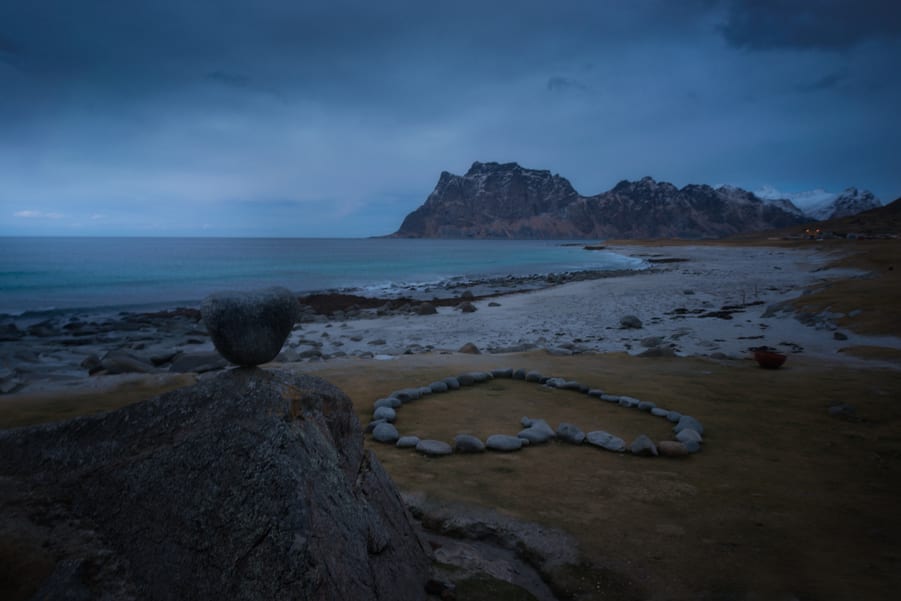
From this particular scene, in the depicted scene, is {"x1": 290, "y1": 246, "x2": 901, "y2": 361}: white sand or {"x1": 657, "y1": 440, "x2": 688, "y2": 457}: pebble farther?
{"x1": 290, "y1": 246, "x2": 901, "y2": 361}: white sand

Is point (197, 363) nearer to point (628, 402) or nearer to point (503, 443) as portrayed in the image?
point (503, 443)

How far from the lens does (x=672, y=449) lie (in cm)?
686

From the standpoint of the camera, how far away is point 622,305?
25.1 metres

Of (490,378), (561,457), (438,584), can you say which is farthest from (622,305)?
(438,584)

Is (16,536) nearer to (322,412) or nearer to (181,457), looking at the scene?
(181,457)

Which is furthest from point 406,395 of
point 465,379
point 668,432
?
point 668,432

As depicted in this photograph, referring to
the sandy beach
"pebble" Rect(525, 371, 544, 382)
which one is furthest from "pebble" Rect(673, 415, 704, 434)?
"pebble" Rect(525, 371, 544, 382)

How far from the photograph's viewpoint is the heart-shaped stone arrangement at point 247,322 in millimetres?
3971

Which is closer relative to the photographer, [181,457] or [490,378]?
[181,457]

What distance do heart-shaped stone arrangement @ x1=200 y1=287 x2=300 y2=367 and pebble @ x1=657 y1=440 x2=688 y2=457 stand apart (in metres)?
5.47

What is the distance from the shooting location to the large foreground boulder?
2.62 meters

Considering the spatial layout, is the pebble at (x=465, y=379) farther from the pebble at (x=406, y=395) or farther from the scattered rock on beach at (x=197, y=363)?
the scattered rock on beach at (x=197, y=363)

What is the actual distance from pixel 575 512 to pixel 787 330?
1538 centimetres

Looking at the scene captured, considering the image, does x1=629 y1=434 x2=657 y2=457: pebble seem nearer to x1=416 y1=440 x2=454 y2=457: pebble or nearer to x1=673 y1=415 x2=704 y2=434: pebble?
x1=673 y1=415 x2=704 y2=434: pebble
